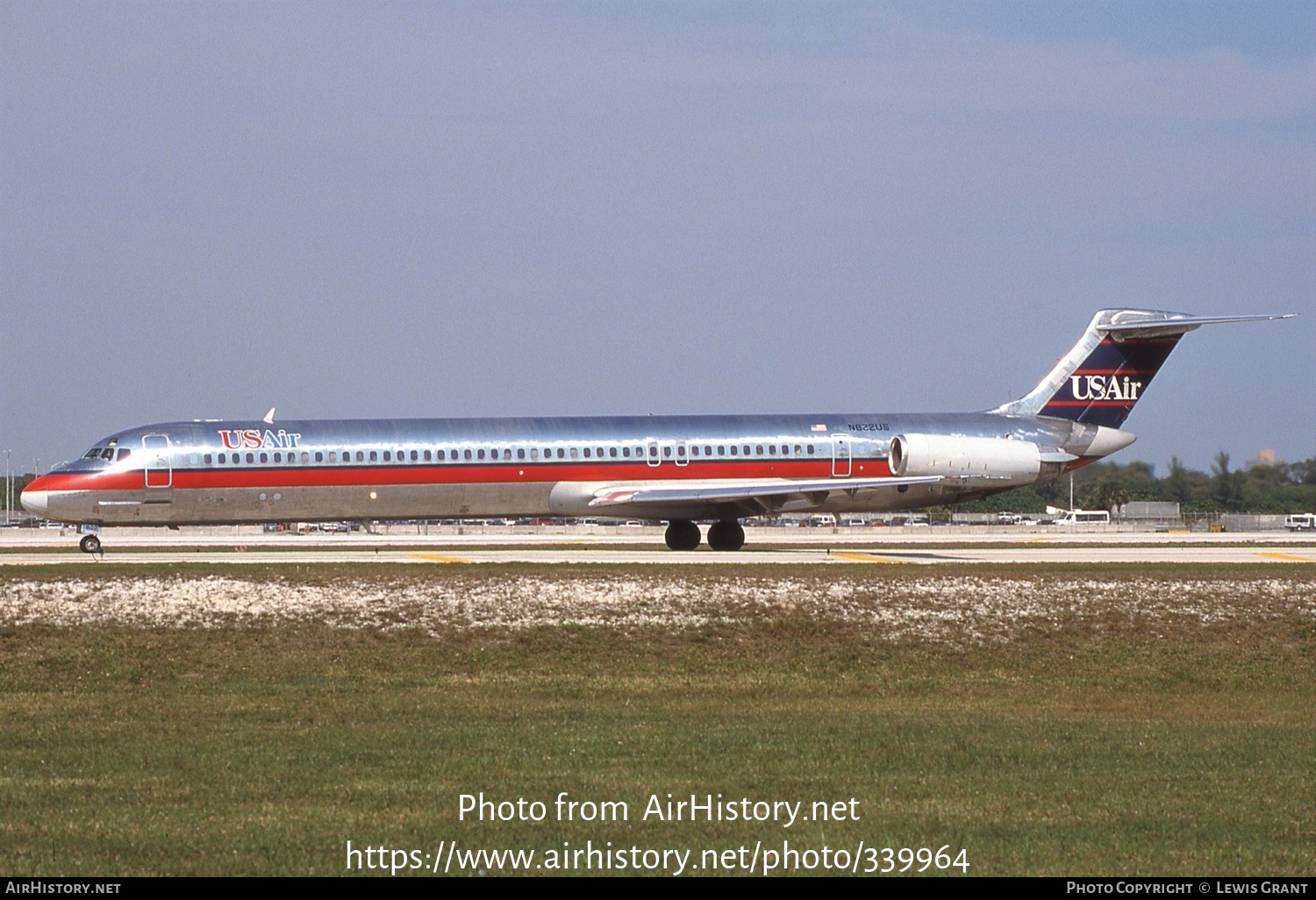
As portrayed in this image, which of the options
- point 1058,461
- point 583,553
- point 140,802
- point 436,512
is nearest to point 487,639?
point 140,802

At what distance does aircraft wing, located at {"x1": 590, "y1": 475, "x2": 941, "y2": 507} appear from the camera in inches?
1671

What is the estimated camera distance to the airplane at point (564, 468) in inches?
1636

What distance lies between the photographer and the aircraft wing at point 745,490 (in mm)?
42438

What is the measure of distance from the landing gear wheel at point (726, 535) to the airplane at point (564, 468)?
0.16 ft

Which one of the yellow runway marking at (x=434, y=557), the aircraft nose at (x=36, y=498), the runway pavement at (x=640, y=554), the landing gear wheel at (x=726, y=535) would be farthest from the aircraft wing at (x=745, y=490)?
the aircraft nose at (x=36, y=498)

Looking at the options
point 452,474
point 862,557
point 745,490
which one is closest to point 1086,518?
point 745,490

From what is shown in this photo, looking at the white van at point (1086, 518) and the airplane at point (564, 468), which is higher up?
the airplane at point (564, 468)

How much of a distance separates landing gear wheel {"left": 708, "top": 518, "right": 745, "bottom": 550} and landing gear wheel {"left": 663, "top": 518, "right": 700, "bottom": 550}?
0.69 metres

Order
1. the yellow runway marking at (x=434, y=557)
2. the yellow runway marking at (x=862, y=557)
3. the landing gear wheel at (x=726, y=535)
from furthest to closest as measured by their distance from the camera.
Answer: the landing gear wheel at (x=726, y=535) < the yellow runway marking at (x=862, y=557) < the yellow runway marking at (x=434, y=557)

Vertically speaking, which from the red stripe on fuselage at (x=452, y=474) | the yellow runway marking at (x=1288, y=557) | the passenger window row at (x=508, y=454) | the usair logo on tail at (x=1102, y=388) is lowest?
the yellow runway marking at (x=1288, y=557)

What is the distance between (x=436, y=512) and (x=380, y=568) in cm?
1189

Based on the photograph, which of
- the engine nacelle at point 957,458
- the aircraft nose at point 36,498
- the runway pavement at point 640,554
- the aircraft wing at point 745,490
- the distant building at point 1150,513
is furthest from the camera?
the distant building at point 1150,513

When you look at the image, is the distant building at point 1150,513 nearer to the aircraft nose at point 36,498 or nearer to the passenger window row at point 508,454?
the passenger window row at point 508,454

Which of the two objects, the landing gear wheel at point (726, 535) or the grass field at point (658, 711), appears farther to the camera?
the landing gear wheel at point (726, 535)
